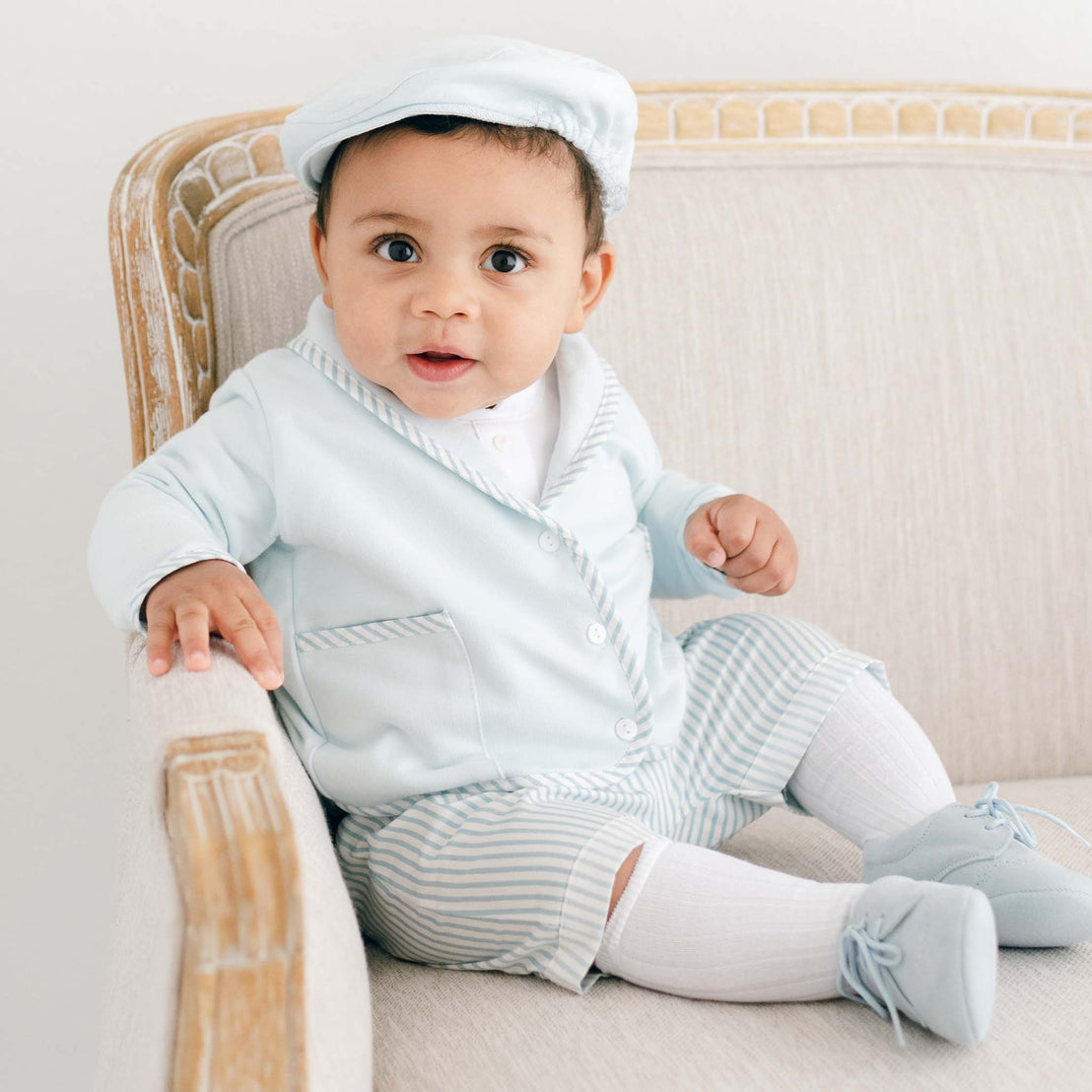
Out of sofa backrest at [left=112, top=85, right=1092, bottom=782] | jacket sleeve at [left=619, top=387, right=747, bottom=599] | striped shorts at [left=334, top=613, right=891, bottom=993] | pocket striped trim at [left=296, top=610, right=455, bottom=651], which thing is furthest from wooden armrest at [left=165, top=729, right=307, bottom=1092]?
sofa backrest at [left=112, top=85, right=1092, bottom=782]

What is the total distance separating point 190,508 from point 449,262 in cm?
26

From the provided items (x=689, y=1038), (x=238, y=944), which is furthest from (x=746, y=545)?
(x=238, y=944)

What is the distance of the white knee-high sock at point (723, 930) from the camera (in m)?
0.82

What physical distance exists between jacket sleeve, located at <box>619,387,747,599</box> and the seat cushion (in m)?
0.40

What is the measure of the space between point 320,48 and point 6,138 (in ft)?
1.17

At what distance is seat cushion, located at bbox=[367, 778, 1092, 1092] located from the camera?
0.75 meters

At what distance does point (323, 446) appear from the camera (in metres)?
1.00

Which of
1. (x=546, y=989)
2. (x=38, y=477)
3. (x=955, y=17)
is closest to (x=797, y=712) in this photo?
(x=546, y=989)

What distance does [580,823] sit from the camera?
2.89 ft

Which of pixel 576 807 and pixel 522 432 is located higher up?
pixel 522 432

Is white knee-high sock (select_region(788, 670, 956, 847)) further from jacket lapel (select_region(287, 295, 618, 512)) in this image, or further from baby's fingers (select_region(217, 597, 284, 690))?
baby's fingers (select_region(217, 597, 284, 690))

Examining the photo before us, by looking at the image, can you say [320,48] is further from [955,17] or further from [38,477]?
[955,17]

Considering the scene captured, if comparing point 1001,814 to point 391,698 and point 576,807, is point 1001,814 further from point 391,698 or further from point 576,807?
point 391,698

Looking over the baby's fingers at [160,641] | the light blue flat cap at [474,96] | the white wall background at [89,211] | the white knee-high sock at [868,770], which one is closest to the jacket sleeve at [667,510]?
the white knee-high sock at [868,770]
